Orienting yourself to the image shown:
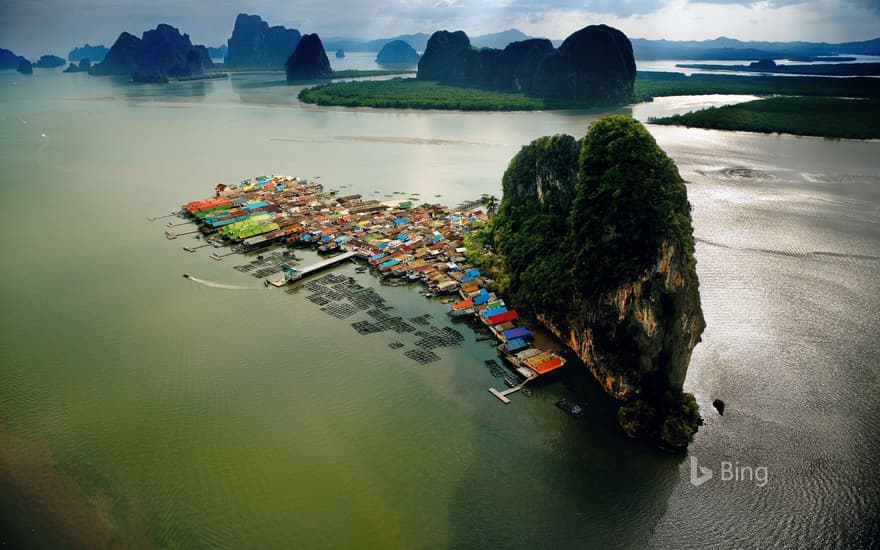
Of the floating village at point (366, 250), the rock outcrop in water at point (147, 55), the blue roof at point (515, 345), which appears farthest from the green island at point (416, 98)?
the rock outcrop in water at point (147, 55)

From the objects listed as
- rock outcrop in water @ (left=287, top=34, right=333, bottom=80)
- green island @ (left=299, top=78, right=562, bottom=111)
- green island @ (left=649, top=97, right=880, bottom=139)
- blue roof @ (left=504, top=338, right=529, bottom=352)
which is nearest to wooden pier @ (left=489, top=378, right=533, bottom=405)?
blue roof @ (left=504, top=338, right=529, bottom=352)

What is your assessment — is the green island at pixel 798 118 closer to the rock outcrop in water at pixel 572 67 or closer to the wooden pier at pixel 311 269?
the rock outcrop in water at pixel 572 67

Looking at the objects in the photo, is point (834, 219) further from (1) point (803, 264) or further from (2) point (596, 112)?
(2) point (596, 112)

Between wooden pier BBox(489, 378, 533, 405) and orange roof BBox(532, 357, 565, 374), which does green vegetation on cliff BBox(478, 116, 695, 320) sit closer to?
orange roof BBox(532, 357, 565, 374)

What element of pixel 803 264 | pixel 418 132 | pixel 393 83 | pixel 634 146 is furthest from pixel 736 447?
pixel 393 83

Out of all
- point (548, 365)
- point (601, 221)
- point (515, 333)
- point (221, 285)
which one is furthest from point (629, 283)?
point (221, 285)

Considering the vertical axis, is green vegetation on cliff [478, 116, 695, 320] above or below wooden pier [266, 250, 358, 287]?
above

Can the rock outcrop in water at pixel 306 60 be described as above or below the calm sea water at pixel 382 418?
above
